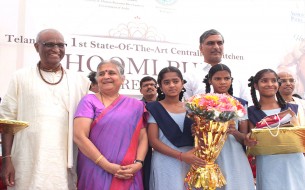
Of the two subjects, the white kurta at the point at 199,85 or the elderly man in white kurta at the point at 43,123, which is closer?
the elderly man in white kurta at the point at 43,123

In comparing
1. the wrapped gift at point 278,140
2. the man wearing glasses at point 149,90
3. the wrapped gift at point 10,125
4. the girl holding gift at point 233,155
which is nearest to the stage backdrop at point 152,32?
the man wearing glasses at point 149,90

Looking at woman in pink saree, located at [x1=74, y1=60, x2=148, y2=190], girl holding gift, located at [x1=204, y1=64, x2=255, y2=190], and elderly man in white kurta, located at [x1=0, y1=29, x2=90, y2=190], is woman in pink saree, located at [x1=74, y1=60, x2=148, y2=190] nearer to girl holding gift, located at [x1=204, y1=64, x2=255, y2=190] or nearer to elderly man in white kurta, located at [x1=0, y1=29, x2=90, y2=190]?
elderly man in white kurta, located at [x1=0, y1=29, x2=90, y2=190]

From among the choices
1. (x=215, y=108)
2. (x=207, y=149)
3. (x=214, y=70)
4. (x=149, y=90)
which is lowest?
(x=207, y=149)

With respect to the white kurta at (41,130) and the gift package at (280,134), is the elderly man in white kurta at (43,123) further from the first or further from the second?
the gift package at (280,134)

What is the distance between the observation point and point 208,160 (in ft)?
8.34

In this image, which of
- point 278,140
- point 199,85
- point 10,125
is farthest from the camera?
point 199,85

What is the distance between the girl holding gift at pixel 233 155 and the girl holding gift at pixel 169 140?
0.29m

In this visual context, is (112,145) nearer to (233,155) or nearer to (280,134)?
(233,155)

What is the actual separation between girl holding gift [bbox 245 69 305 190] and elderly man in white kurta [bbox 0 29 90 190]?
138cm

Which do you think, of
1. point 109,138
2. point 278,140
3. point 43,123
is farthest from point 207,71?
point 43,123

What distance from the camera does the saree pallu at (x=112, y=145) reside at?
253 cm

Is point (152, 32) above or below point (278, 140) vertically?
above

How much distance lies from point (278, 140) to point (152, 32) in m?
2.98

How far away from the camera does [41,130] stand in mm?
2600
